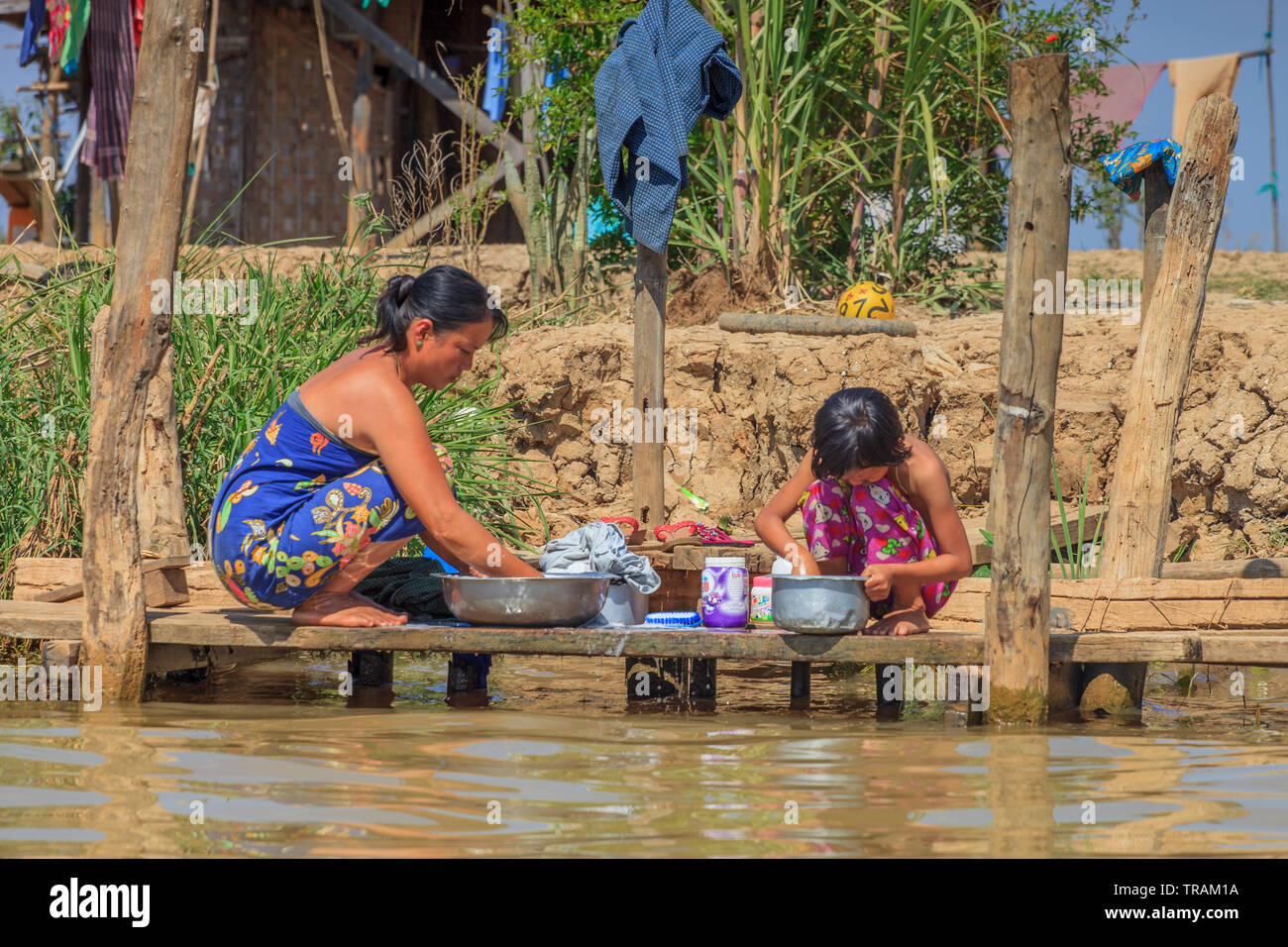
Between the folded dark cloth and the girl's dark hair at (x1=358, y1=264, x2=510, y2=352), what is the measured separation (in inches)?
36.3

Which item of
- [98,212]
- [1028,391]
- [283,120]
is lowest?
[1028,391]

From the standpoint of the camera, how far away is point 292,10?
11.7 metres

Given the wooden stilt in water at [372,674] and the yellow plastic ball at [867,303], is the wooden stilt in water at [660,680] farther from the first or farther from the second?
the yellow plastic ball at [867,303]

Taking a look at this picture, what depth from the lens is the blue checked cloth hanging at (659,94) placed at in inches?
232

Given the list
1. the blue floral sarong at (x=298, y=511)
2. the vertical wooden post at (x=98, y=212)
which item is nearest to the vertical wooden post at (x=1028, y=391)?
the blue floral sarong at (x=298, y=511)

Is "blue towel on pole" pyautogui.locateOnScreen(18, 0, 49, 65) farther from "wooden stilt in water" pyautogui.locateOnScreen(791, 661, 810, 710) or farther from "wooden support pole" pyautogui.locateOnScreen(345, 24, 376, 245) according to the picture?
"wooden stilt in water" pyautogui.locateOnScreen(791, 661, 810, 710)

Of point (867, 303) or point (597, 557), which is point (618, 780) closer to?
point (597, 557)

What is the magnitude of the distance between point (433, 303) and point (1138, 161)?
298cm

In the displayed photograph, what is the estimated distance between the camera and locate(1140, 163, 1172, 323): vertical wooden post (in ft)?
17.2

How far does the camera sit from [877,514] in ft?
14.2

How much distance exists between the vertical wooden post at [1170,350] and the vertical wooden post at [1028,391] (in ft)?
3.39

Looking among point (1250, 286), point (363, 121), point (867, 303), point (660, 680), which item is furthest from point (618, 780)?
point (363, 121)
